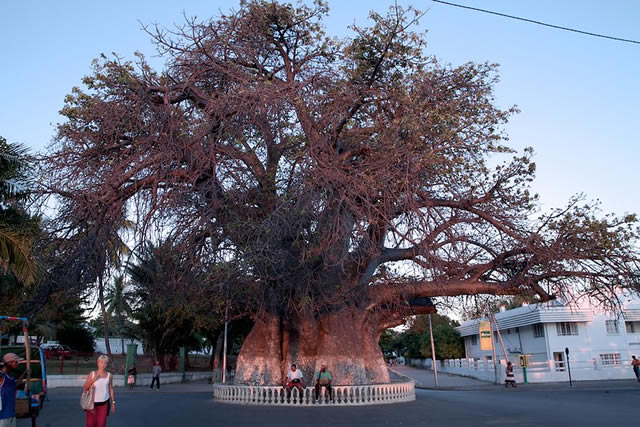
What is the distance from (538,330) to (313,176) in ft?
117

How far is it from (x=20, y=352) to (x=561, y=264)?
1496 centimetres

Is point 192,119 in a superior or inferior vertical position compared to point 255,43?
inferior

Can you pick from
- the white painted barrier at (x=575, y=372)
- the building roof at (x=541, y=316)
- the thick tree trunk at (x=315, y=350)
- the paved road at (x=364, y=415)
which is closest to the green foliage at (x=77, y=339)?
the building roof at (x=541, y=316)

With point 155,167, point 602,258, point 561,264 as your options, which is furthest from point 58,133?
point 602,258

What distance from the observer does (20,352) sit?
46.4 ft

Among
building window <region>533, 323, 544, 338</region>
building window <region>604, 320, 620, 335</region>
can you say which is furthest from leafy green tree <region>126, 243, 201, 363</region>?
building window <region>604, 320, 620, 335</region>

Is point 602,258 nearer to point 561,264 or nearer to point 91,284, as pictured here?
point 561,264

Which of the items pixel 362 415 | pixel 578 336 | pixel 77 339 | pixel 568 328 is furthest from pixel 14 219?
pixel 77 339

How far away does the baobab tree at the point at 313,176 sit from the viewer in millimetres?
13758

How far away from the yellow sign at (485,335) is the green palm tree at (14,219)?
27163 millimetres

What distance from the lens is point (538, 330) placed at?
4316 cm

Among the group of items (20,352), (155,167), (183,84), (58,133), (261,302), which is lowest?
(20,352)

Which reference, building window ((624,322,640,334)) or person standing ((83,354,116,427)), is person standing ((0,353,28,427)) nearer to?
person standing ((83,354,116,427))

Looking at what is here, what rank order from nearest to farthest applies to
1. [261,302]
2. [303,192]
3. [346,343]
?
1. [303,192]
2. [261,302]
3. [346,343]
